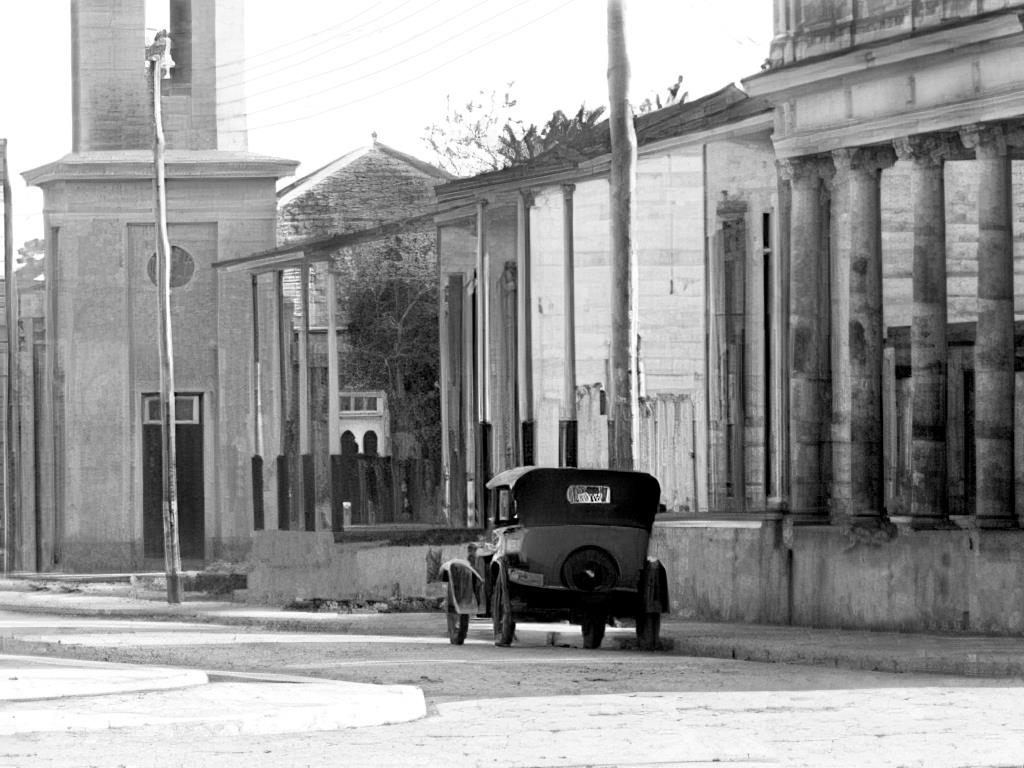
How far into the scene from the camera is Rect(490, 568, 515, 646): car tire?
72.5 ft

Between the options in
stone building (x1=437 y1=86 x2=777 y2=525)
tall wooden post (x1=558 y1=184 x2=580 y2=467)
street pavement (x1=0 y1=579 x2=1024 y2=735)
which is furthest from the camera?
stone building (x1=437 y1=86 x2=777 y2=525)

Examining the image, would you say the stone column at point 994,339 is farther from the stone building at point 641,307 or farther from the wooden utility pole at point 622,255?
the stone building at point 641,307

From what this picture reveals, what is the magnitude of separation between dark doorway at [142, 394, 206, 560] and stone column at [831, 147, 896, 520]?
2772 centimetres

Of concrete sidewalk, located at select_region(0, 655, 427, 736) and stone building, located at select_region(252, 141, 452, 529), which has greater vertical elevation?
stone building, located at select_region(252, 141, 452, 529)

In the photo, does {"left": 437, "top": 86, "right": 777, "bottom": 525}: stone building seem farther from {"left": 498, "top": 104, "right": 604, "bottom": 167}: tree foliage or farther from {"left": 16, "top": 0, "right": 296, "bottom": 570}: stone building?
{"left": 498, "top": 104, "right": 604, "bottom": 167}: tree foliage

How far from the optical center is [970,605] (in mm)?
21578

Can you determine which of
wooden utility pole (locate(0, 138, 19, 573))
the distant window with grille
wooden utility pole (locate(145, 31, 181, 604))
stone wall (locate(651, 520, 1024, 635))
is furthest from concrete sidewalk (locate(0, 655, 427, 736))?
the distant window with grille

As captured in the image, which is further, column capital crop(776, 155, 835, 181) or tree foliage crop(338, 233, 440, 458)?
tree foliage crop(338, 233, 440, 458)

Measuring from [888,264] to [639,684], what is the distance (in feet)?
44.6

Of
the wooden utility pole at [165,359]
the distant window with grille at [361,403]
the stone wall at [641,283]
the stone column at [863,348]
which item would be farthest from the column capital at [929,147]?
the distant window with grille at [361,403]

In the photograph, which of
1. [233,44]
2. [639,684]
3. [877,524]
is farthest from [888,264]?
[233,44]

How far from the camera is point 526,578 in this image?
22.0 meters

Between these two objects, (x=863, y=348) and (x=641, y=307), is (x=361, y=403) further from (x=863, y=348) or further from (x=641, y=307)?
(x=863, y=348)

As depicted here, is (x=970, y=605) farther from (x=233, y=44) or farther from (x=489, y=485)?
(x=233, y=44)
